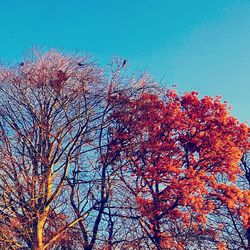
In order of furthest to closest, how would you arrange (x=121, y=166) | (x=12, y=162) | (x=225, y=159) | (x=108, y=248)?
(x=225, y=159) < (x=121, y=166) < (x=108, y=248) < (x=12, y=162)

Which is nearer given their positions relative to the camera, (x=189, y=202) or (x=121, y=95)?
(x=121, y=95)

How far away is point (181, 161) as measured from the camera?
18578mm

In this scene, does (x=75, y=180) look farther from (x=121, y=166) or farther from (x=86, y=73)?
(x=86, y=73)

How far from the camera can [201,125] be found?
63.8 feet

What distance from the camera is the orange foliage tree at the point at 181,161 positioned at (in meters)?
16.1

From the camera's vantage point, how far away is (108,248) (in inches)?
530

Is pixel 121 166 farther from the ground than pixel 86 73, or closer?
Result: closer

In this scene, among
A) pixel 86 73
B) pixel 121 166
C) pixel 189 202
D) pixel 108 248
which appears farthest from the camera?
pixel 189 202

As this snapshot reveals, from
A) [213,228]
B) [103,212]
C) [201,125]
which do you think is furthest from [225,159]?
[103,212]

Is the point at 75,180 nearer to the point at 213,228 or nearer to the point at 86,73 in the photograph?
the point at 86,73

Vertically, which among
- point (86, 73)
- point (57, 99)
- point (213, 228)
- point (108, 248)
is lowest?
point (108, 248)

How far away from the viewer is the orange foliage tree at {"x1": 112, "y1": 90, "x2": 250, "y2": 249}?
1612 cm

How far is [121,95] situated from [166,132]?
4.59 meters

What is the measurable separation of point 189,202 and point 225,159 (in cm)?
335
